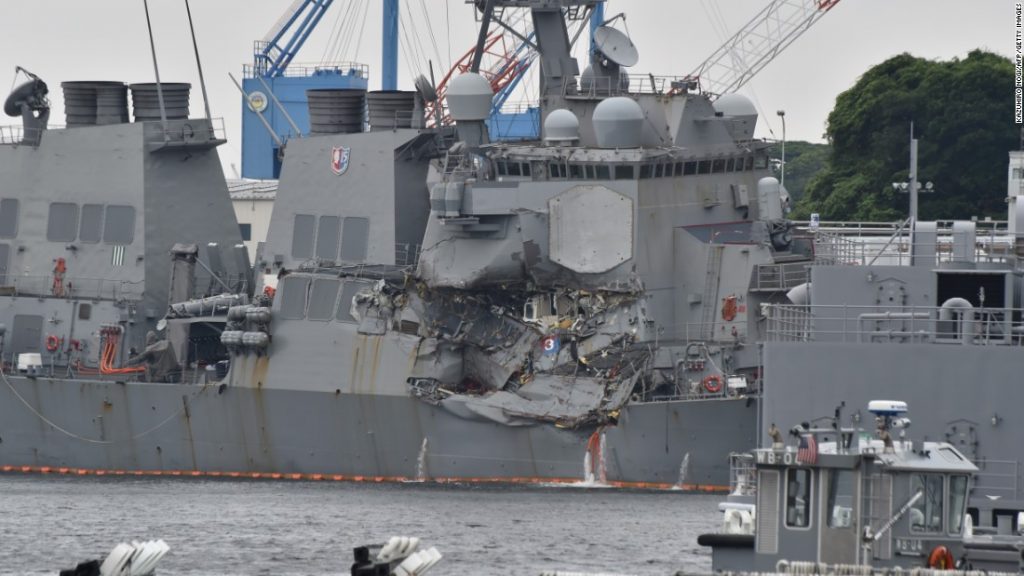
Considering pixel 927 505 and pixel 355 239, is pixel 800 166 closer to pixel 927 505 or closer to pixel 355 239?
pixel 355 239

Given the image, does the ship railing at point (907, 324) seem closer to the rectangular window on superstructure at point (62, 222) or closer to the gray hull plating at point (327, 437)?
the gray hull plating at point (327, 437)

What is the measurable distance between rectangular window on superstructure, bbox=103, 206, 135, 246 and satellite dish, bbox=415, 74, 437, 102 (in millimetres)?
7001

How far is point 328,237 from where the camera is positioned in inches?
1715

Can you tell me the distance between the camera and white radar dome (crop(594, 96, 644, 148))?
131 ft

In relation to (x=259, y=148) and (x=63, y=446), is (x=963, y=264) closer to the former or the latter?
(x=63, y=446)

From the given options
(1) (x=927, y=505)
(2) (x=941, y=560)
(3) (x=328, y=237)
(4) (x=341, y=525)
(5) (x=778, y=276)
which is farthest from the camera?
(3) (x=328, y=237)

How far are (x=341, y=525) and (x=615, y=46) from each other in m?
11.2

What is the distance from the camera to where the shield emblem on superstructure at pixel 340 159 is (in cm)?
4350

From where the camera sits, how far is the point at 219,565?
3158 centimetres

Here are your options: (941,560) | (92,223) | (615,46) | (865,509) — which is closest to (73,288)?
(92,223)

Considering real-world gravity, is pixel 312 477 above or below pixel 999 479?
below

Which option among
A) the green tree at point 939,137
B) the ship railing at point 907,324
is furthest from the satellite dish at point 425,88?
the green tree at point 939,137

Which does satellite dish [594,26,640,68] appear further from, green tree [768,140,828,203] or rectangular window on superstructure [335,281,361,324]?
green tree [768,140,828,203]

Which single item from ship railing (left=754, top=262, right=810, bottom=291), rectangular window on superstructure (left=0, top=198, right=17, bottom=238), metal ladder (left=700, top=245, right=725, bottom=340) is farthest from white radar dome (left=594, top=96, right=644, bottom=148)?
rectangular window on superstructure (left=0, top=198, right=17, bottom=238)
